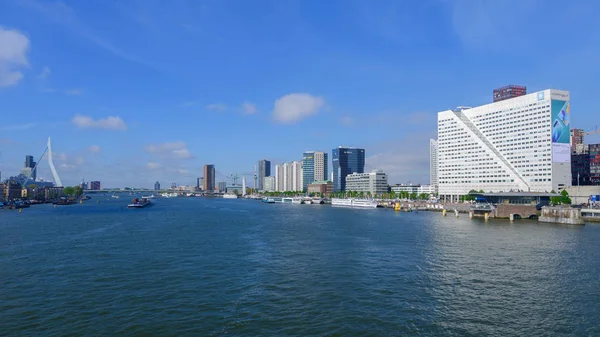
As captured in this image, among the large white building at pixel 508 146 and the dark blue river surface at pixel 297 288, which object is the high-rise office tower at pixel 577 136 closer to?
the large white building at pixel 508 146

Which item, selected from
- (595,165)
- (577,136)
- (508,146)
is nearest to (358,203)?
(508,146)

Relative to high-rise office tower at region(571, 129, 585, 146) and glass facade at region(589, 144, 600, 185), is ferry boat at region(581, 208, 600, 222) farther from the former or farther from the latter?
high-rise office tower at region(571, 129, 585, 146)

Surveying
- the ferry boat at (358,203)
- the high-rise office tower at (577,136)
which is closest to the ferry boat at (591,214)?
the ferry boat at (358,203)

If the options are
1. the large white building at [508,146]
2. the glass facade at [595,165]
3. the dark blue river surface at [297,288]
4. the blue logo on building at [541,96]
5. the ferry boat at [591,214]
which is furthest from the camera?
the glass facade at [595,165]

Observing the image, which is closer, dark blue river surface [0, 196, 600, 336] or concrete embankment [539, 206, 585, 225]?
dark blue river surface [0, 196, 600, 336]

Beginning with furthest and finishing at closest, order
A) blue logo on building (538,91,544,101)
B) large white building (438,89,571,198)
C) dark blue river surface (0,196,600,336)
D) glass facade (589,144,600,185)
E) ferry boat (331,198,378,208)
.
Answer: ferry boat (331,198,378,208)
glass facade (589,144,600,185)
blue logo on building (538,91,544,101)
large white building (438,89,571,198)
dark blue river surface (0,196,600,336)

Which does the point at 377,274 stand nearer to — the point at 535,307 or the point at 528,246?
the point at 535,307

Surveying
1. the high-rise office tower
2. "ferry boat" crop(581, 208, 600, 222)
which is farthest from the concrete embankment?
the high-rise office tower
